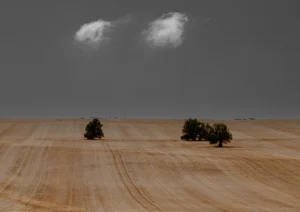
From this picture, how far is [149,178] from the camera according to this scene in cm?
4556

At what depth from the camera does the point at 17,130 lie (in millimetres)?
99000

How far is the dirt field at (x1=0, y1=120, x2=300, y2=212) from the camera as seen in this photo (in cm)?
3306

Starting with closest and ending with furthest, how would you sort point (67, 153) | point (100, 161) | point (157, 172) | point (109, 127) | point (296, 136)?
point (157, 172), point (100, 161), point (67, 153), point (296, 136), point (109, 127)

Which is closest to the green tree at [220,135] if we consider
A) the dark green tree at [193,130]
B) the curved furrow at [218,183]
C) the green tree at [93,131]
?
the dark green tree at [193,130]

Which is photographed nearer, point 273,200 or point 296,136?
point 273,200

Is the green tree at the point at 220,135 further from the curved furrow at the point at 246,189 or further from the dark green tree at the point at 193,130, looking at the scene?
the curved furrow at the point at 246,189

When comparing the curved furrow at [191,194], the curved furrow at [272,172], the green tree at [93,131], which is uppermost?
the green tree at [93,131]

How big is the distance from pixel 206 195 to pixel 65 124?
82.5m

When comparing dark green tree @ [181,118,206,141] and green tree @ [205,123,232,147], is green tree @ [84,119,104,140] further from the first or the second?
green tree @ [205,123,232,147]

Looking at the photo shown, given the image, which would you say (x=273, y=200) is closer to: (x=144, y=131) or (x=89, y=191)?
(x=89, y=191)

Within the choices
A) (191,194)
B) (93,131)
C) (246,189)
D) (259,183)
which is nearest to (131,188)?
(191,194)

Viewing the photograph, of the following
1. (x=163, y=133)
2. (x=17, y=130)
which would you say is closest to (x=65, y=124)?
(x=17, y=130)

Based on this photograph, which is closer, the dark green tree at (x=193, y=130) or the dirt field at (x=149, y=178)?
the dirt field at (x=149, y=178)

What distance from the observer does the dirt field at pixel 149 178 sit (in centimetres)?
3306
